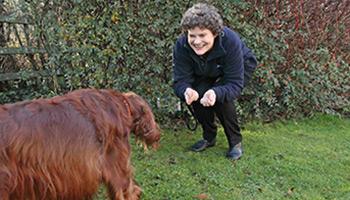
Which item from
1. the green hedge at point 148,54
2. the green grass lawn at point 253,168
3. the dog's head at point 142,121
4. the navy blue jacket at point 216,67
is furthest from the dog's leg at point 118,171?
the green hedge at point 148,54

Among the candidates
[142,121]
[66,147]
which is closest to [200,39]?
[142,121]

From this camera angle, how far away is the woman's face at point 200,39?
151 inches

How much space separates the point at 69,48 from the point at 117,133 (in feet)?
8.29

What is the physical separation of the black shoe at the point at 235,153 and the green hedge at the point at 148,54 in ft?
3.08

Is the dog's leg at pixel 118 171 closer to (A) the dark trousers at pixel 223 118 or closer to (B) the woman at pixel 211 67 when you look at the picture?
(B) the woman at pixel 211 67

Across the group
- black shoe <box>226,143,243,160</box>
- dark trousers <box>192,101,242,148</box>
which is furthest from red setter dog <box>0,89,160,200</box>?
black shoe <box>226,143,243,160</box>

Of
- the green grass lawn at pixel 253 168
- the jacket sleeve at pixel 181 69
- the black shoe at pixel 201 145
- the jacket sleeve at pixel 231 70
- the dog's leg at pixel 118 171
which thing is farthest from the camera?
the black shoe at pixel 201 145

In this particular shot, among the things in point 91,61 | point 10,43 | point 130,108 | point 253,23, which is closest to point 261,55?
point 253,23

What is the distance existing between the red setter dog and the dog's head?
124mm

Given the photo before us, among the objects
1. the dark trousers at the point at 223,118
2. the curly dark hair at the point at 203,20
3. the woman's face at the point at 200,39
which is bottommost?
the dark trousers at the point at 223,118

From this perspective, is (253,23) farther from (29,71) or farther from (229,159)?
(29,71)

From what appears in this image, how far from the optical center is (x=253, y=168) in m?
4.23

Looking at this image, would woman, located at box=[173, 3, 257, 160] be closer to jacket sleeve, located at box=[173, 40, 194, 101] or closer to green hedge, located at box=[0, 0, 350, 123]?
jacket sleeve, located at box=[173, 40, 194, 101]

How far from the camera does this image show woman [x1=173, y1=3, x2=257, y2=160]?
12.7ft
